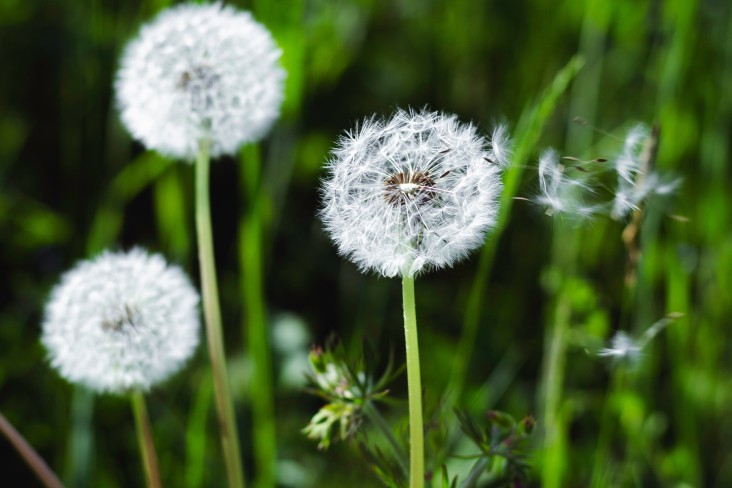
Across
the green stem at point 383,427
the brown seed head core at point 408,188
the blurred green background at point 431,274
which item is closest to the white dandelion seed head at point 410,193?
the brown seed head core at point 408,188

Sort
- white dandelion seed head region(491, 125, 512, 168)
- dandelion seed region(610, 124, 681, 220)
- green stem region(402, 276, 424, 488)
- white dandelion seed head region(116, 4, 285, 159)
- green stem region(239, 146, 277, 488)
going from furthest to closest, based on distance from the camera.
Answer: green stem region(239, 146, 277, 488) → white dandelion seed head region(116, 4, 285, 159) → dandelion seed region(610, 124, 681, 220) → white dandelion seed head region(491, 125, 512, 168) → green stem region(402, 276, 424, 488)

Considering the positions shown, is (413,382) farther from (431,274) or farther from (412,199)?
(431,274)

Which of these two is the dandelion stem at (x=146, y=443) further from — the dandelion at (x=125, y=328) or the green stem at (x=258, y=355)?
the green stem at (x=258, y=355)

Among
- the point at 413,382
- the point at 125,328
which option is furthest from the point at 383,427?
the point at 125,328

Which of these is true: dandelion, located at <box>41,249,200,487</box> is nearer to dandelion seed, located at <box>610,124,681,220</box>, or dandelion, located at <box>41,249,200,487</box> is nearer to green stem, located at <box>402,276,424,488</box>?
green stem, located at <box>402,276,424,488</box>

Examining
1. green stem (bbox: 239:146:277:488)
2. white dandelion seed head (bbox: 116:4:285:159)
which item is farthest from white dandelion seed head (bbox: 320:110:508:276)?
green stem (bbox: 239:146:277:488)

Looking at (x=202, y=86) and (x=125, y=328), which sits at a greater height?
(x=202, y=86)

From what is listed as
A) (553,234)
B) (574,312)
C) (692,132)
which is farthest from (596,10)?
(574,312)
